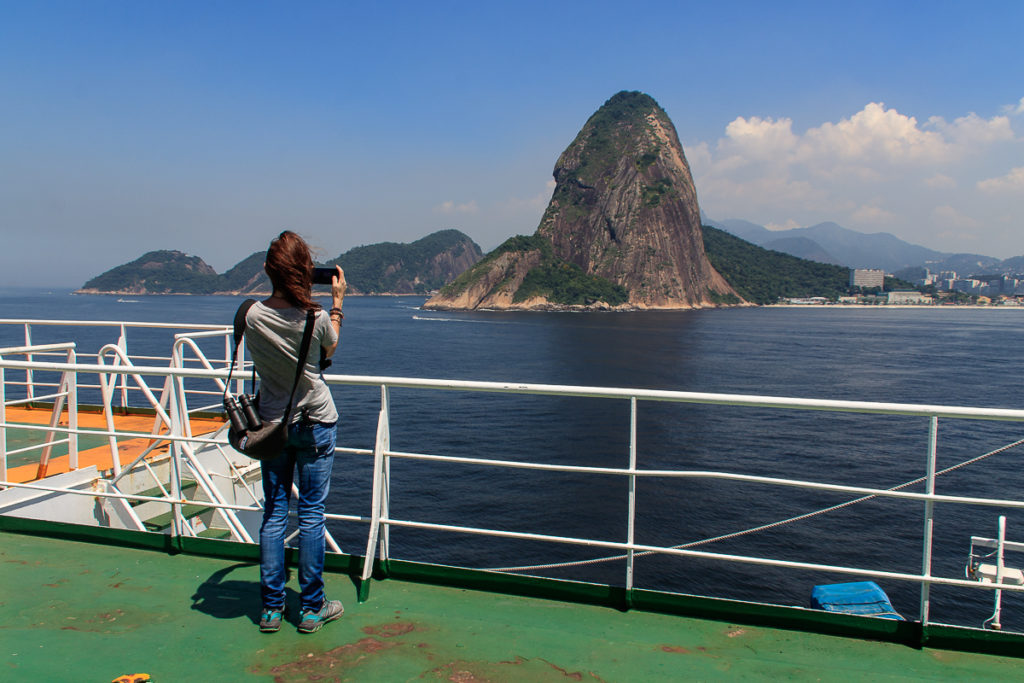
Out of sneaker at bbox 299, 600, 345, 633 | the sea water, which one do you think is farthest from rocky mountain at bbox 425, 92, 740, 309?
sneaker at bbox 299, 600, 345, 633

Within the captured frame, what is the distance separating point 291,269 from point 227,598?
185cm

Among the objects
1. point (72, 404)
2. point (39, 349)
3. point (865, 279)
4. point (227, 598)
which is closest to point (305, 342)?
point (227, 598)

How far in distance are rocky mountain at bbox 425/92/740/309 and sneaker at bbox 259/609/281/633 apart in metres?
136

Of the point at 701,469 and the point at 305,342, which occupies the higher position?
the point at 305,342

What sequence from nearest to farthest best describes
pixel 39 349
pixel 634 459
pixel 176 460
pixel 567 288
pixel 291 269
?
1. pixel 291 269
2. pixel 634 459
3. pixel 176 460
4. pixel 39 349
5. pixel 567 288

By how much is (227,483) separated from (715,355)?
51643 millimetres

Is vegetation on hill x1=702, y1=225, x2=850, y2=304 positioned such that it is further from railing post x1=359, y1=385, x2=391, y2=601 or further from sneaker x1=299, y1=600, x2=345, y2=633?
sneaker x1=299, y1=600, x2=345, y2=633

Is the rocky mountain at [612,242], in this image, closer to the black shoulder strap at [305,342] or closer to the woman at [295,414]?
the woman at [295,414]

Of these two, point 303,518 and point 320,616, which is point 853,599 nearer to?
point 320,616

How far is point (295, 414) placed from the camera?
290cm

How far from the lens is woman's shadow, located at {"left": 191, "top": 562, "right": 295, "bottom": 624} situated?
320 centimetres

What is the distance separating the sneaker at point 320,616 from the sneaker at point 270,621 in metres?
0.11

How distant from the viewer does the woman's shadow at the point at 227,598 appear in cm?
320

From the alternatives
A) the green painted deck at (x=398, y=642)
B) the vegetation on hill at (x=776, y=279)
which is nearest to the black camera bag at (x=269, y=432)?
the green painted deck at (x=398, y=642)
